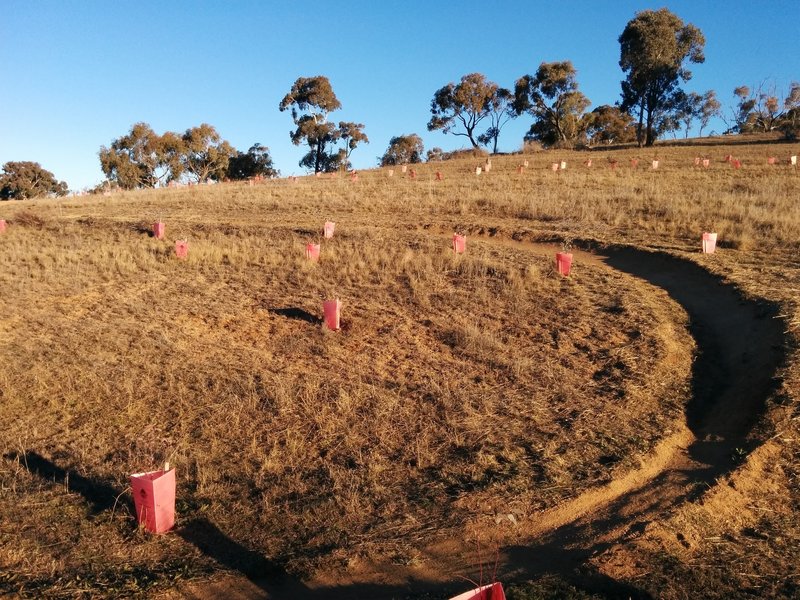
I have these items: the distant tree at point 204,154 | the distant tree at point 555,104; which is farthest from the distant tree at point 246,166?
the distant tree at point 555,104

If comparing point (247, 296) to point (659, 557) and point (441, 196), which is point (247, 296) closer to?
point (659, 557)

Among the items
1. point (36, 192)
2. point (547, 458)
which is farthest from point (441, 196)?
point (36, 192)

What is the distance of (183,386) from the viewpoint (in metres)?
7.02

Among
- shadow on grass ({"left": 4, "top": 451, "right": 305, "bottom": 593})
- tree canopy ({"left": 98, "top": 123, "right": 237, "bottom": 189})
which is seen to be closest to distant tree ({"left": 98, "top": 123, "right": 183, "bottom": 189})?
tree canopy ({"left": 98, "top": 123, "right": 237, "bottom": 189})

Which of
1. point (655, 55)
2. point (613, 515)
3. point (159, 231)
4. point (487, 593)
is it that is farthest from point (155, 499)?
point (655, 55)

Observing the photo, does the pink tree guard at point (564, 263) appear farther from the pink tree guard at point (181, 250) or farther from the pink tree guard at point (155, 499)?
the pink tree guard at point (155, 499)

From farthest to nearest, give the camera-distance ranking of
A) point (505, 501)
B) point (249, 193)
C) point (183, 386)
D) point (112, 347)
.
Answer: point (249, 193) < point (112, 347) < point (183, 386) < point (505, 501)

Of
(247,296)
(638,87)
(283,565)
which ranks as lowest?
(283,565)

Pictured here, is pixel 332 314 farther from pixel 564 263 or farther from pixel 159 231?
pixel 159 231

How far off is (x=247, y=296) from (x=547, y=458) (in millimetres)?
6968

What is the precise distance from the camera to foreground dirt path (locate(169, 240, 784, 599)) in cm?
367

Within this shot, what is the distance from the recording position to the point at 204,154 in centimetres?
5647

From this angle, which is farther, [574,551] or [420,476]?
[420,476]

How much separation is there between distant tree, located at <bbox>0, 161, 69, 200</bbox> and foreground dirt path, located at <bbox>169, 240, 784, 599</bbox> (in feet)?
189
